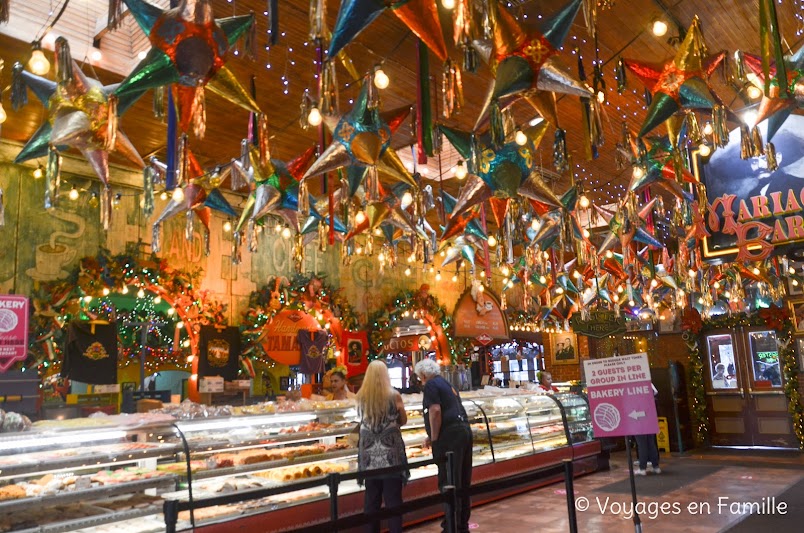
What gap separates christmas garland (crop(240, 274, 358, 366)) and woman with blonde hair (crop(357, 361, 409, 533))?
4871 millimetres

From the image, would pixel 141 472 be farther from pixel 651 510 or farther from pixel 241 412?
pixel 651 510

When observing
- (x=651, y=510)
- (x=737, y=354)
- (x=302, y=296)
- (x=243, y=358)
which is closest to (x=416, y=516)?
(x=651, y=510)

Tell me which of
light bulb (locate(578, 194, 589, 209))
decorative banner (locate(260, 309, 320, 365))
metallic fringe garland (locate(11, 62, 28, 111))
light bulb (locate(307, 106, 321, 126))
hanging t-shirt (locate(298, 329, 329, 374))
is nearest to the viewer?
metallic fringe garland (locate(11, 62, 28, 111))

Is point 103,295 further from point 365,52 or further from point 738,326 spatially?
point 738,326

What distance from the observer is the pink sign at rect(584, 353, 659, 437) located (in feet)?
15.5

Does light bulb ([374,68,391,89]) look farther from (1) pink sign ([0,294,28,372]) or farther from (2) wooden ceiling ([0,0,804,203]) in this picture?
(1) pink sign ([0,294,28,372])

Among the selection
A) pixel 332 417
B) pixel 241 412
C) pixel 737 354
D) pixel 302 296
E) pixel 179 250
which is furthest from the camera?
pixel 737 354

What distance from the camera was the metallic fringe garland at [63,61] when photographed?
3.72 m

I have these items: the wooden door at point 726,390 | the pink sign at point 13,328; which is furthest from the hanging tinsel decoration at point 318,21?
the wooden door at point 726,390

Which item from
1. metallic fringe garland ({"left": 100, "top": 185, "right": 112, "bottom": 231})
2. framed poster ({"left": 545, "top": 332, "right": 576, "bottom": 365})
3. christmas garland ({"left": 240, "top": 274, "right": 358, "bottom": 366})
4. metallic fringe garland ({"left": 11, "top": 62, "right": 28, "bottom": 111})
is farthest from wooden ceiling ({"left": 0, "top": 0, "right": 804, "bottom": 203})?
framed poster ({"left": 545, "top": 332, "right": 576, "bottom": 365})

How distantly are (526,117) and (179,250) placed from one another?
19.1 ft

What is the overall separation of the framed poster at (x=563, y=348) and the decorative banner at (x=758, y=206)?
43.8ft

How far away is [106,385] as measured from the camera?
29.6 feet

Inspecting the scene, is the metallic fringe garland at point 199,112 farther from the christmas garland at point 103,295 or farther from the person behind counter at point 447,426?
the christmas garland at point 103,295
